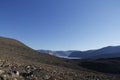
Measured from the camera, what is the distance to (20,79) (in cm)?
1991

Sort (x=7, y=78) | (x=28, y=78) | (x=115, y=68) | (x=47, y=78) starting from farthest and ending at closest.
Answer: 1. (x=115, y=68)
2. (x=47, y=78)
3. (x=28, y=78)
4. (x=7, y=78)

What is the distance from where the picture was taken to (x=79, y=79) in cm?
3077

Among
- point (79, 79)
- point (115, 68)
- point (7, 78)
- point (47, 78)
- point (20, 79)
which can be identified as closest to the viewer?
point (7, 78)

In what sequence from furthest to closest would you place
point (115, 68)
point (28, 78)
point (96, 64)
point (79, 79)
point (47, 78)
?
point (96, 64) → point (115, 68) → point (79, 79) → point (47, 78) → point (28, 78)

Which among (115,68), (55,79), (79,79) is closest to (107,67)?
(115,68)

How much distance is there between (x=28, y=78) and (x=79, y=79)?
10.8 meters

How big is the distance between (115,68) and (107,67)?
2152 millimetres

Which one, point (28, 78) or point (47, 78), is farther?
point (47, 78)

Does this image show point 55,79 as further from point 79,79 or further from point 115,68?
point 115,68

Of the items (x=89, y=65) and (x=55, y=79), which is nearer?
(x=55, y=79)

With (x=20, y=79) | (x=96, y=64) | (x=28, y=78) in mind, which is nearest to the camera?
(x=20, y=79)

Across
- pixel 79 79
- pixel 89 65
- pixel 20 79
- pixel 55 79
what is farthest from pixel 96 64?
pixel 20 79

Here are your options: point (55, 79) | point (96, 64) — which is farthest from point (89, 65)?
point (55, 79)

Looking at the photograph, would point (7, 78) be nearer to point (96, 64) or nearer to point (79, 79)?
point (79, 79)
